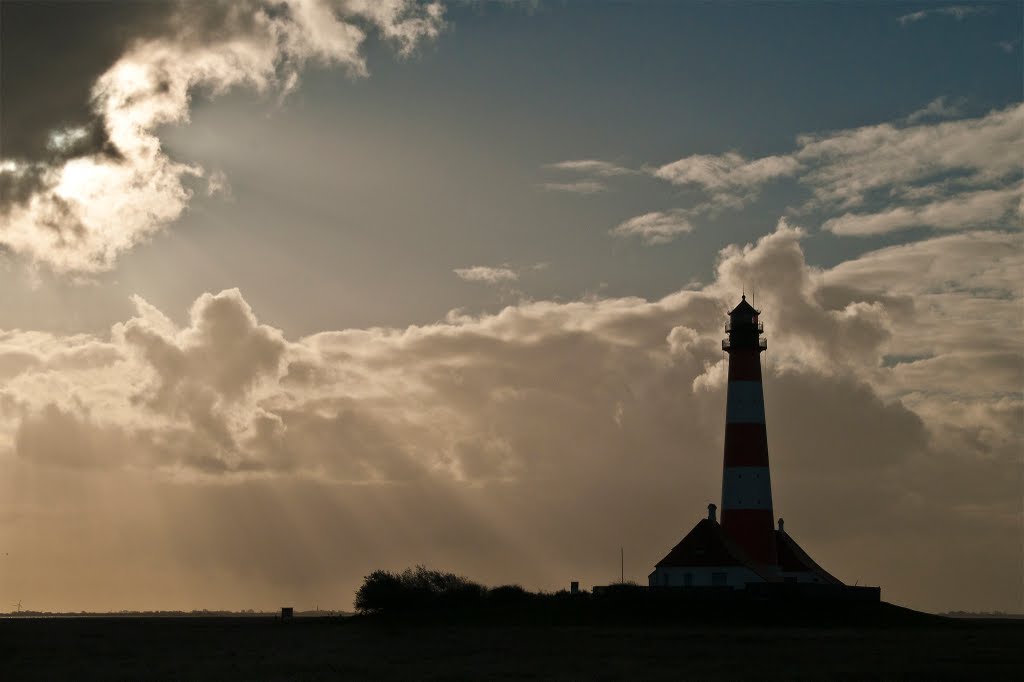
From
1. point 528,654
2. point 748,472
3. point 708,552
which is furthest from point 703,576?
point 528,654

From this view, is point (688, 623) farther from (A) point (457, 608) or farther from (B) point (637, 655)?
(B) point (637, 655)

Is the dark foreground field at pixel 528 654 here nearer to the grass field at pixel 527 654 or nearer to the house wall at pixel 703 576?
the grass field at pixel 527 654

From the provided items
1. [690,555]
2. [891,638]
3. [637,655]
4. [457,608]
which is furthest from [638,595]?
[637,655]

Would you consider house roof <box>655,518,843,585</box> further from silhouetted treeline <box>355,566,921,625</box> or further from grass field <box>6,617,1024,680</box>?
grass field <box>6,617,1024,680</box>

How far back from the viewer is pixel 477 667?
42.2 m

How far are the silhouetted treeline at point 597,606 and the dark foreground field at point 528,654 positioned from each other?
1.81 metres

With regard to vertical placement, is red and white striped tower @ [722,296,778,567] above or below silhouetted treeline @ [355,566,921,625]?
above

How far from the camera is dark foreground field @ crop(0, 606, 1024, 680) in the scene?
40.5m

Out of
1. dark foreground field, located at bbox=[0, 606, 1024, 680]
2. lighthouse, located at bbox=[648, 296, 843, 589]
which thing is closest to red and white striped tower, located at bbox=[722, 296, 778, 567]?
lighthouse, located at bbox=[648, 296, 843, 589]

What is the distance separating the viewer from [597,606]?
67.2m

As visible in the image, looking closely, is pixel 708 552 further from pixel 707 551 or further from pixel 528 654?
pixel 528 654

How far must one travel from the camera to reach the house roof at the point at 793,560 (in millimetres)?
77750

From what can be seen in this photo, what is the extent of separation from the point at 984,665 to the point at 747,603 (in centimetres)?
2449

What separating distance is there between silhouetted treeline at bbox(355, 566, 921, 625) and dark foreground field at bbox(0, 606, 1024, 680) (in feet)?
5.95
